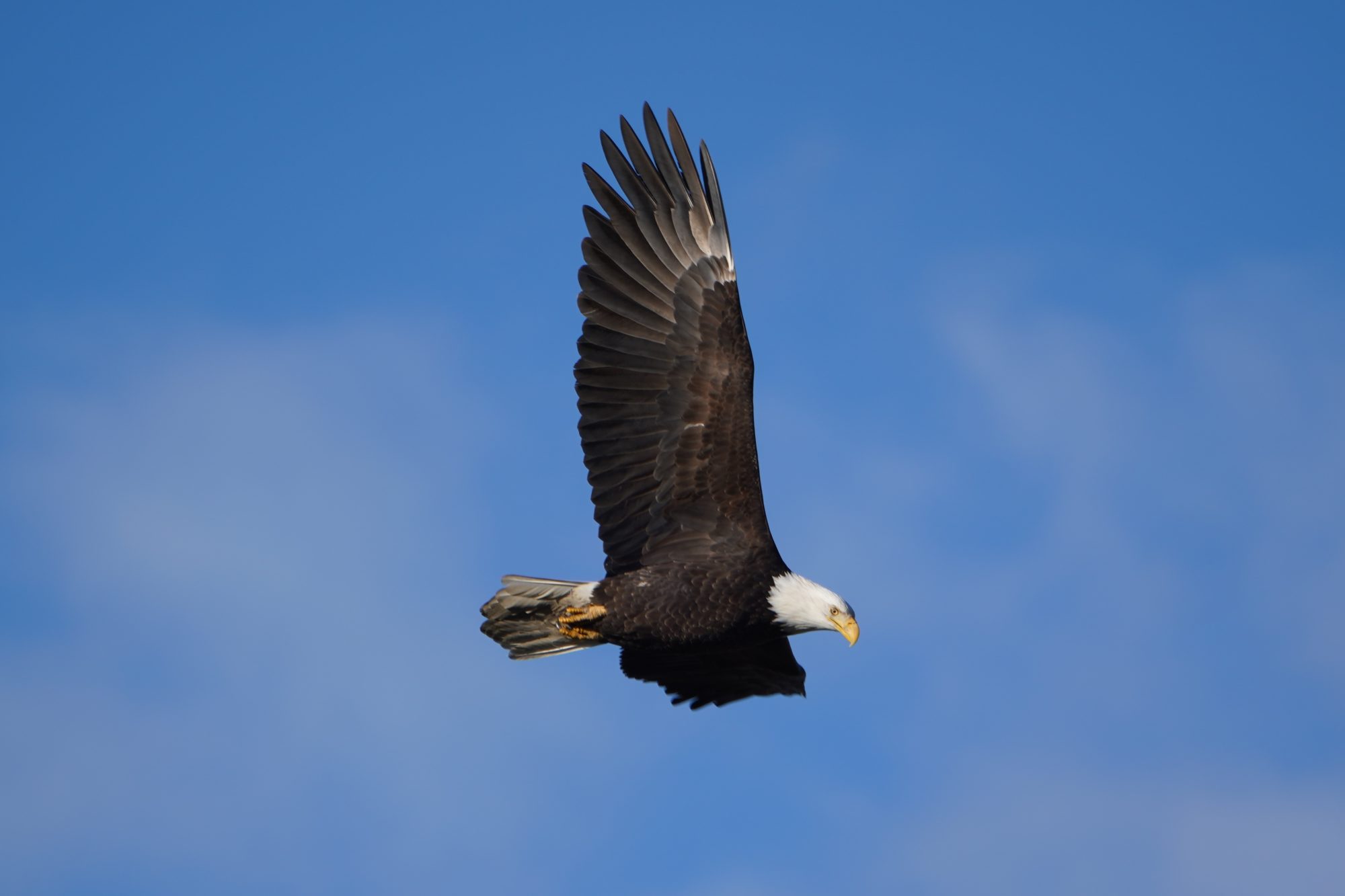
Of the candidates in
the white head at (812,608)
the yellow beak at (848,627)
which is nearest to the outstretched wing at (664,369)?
the white head at (812,608)

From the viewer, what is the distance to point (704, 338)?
10.8m

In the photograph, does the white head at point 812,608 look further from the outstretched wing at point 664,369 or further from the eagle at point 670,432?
the outstretched wing at point 664,369

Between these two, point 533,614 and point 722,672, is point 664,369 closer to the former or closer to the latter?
point 533,614

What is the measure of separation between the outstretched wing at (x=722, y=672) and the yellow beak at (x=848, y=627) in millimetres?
1001

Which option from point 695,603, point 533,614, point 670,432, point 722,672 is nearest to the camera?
point 695,603

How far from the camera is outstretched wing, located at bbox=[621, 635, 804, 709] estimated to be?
38.7 ft

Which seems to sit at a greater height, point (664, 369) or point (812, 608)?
point (664, 369)

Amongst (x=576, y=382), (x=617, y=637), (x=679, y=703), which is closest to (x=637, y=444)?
(x=576, y=382)

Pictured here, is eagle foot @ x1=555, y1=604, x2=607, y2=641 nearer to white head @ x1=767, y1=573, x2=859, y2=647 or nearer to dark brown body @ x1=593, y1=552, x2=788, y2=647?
dark brown body @ x1=593, y1=552, x2=788, y2=647

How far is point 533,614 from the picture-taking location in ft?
Answer: 36.8

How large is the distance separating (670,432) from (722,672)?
2.24 metres

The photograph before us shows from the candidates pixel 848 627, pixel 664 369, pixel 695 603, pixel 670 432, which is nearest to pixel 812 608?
pixel 848 627

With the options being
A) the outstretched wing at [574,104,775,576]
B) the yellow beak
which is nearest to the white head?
the yellow beak

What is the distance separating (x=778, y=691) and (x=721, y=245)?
349cm
